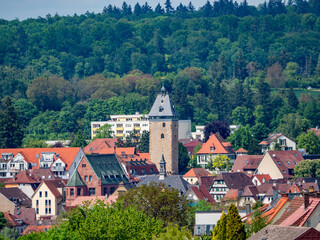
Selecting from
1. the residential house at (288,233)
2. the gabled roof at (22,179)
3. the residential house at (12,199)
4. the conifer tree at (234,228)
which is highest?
the residential house at (288,233)

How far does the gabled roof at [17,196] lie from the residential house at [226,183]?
60.7 feet

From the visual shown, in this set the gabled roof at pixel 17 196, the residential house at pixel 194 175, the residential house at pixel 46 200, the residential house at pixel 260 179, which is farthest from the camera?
the residential house at pixel 194 175

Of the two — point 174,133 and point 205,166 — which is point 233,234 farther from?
point 205,166

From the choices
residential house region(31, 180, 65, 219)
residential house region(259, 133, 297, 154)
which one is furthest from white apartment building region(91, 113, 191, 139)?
residential house region(31, 180, 65, 219)

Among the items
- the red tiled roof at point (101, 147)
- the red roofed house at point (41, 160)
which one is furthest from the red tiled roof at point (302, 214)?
the red tiled roof at point (101, 147)

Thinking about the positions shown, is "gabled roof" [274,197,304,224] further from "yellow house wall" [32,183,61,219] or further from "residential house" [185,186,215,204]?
"yellow house wall" [32,183,61,219]

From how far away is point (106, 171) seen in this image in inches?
4294

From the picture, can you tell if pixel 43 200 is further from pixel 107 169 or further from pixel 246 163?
pixel 246 163

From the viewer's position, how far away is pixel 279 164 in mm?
111938

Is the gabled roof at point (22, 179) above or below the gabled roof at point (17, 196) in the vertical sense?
above

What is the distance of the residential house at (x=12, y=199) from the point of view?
98.6 metres

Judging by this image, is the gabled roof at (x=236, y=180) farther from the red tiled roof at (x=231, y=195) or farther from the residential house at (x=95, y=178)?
the residential house at (x=95, y=178)

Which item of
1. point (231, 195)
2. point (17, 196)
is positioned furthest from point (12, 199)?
point (231, 195)

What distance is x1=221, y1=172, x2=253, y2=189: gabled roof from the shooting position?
342 ft
